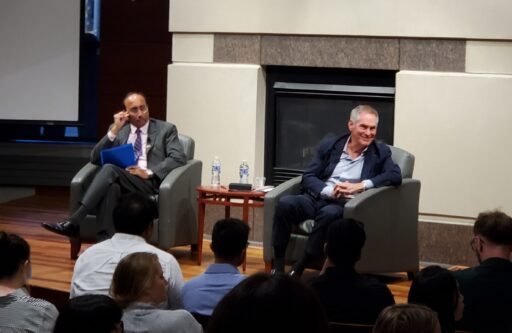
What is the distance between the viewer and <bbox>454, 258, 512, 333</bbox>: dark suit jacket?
139 inches

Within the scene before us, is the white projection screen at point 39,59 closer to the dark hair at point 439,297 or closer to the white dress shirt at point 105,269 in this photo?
the white dress shirt at point 105,269

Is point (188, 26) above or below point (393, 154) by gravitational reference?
above

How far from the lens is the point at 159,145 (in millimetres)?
6578

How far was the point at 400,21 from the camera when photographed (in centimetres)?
665

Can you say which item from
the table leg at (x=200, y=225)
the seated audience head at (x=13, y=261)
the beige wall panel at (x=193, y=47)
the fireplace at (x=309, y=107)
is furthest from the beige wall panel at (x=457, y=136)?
the seated audience head at (x=13, y=261)

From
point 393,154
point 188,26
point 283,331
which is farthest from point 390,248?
point 283,331

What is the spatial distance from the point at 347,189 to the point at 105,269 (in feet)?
6.98

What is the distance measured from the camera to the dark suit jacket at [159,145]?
6.54 meters

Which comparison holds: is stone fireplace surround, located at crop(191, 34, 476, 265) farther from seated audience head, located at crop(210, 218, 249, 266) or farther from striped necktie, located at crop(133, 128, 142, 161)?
seated audience head, located at crop(210, 218, 249, 266)

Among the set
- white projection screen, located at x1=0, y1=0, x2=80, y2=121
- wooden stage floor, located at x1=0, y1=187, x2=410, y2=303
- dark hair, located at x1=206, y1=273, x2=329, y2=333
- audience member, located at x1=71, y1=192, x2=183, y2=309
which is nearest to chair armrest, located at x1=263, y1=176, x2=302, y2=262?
wooden stage floor, located at x1=0, y1=187, x2=410, y2=303

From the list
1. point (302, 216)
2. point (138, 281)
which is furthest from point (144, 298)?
point (302, 216)

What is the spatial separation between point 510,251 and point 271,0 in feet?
11.8

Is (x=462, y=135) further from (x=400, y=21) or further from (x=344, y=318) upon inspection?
(x=344, y=318)

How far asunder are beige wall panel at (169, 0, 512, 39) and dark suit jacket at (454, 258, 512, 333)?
306 centimetres
